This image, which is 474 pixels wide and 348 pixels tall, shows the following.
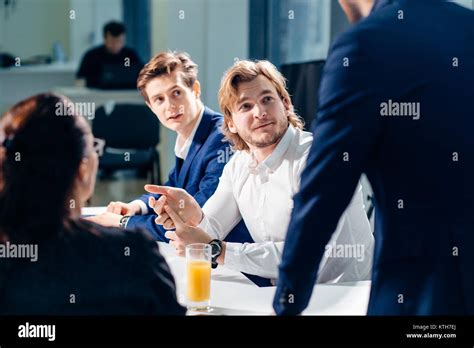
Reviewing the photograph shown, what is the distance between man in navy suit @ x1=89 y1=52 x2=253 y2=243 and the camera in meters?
1.82

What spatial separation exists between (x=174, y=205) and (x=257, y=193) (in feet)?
0.76

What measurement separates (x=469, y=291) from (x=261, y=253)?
0.52 meters

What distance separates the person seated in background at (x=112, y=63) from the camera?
1.79m

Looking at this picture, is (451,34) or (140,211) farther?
(140,211)

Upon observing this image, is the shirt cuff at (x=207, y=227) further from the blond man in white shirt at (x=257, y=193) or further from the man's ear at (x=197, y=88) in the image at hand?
the man's ear at (x=197, y=88)

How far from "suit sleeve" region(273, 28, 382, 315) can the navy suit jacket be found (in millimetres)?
459

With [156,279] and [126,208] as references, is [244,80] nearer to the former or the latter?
[126,208]

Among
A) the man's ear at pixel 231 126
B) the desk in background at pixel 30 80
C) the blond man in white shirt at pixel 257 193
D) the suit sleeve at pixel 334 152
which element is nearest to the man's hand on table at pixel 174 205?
the blond man in white shirt at pixel 257 193

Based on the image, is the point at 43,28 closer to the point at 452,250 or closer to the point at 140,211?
the point at 140,211

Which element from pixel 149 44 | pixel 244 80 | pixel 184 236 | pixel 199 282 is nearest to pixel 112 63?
pixel 149 44

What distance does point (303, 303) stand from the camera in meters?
1.50

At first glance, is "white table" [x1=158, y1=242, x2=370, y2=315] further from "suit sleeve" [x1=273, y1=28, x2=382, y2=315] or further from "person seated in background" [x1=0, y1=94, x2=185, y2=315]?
"suit sleeve" [x1=273, y1=28, x2=382, y2=315]

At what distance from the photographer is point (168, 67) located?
1.83m

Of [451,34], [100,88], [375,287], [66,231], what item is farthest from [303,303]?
[100,88]
